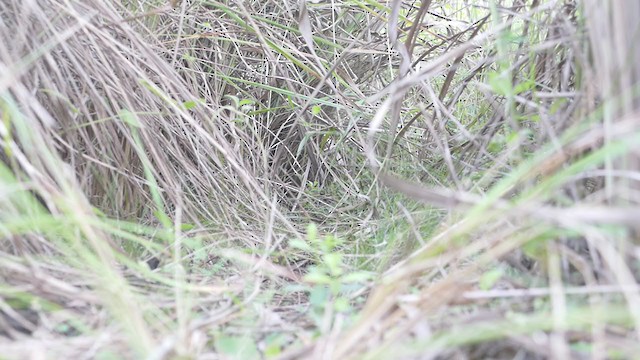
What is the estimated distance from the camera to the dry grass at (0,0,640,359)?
0.65 meters

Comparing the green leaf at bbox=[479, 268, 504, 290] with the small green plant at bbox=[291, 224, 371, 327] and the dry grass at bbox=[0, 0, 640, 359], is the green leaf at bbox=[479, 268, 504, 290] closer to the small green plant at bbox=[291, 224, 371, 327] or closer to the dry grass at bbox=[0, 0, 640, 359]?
the dry grass at bbox=[0, 0, 640, 359]

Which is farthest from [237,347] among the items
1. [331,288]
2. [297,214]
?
[297,214]

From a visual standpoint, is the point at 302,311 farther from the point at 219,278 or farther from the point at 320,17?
the point at 320,17

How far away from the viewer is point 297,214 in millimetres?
1563

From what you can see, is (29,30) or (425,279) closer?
(425,279)

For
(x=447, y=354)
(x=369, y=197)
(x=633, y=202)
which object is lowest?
(x=369, y=197)

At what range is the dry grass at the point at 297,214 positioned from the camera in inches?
Answer: 25.5

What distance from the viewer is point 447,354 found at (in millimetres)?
631

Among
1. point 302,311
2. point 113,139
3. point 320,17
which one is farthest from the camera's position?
point 320,17

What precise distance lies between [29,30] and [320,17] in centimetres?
99

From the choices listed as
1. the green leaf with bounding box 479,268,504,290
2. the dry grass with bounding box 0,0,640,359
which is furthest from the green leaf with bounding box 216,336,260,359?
the green leaf with bounding box 479,268,504,290

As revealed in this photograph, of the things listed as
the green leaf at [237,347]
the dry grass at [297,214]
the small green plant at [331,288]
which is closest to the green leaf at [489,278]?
the dry grass at [297,214]

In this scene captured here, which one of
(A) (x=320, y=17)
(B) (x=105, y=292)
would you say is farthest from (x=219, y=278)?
(A) (x=320, y=17)

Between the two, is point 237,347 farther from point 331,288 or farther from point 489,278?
point 489,278
